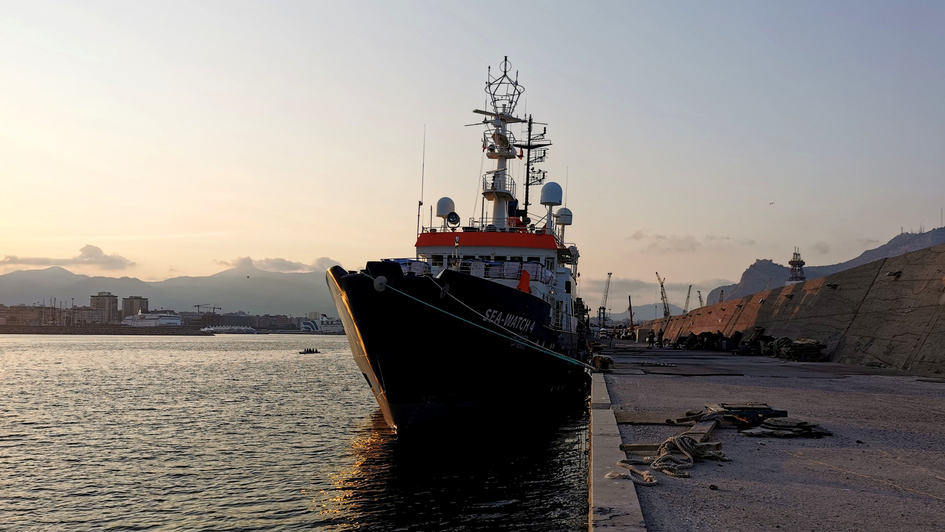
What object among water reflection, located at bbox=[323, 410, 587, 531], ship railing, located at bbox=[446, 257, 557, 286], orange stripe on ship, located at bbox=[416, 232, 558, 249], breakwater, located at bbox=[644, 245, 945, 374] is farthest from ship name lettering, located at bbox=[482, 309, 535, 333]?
breakwater, located at bbox=[644, 245, 945, 374]

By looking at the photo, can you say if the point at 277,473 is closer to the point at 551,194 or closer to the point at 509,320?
the point at 509,320

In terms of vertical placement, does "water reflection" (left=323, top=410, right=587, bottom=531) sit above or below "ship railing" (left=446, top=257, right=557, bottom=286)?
below

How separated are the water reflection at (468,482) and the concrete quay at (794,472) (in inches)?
65.8

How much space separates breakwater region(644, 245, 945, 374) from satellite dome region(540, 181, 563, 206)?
1634 centimetres

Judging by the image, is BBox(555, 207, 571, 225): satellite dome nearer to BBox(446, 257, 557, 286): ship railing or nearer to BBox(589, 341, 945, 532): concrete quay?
BBox(446, 257, 557, 286): ship railing

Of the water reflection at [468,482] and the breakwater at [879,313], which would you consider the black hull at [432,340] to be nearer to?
the water reflection at [468,482]

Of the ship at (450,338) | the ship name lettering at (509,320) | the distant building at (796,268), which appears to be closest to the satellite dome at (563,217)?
the ship at (450,338)

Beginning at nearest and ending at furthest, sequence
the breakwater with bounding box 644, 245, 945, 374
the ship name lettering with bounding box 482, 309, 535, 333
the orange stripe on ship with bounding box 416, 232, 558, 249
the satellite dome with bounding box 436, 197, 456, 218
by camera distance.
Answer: the ship name lettering with bounding box 482, 309, 535, 333 < the orange stripe on ship with bounding box 416, 232, 558, 249 < the breakwater with bounding box 644, 245, 945, 374 < the satellite dome with bounding box 436, 197, 456, 218

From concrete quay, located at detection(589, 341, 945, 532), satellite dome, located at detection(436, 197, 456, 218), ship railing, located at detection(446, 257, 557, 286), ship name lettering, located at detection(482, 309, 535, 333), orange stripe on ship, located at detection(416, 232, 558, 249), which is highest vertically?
satellite dome, located at detection(436, 197, 456, 218)

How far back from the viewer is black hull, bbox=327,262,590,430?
1716 centimetres

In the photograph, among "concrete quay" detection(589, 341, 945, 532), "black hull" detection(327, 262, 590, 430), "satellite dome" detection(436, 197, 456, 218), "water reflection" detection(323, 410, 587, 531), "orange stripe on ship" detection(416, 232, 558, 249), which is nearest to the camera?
"concrete quay" detection(589, 341, 945, 532)

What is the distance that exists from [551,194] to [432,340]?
52.5 feet

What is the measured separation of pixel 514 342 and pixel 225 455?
29.3 ft

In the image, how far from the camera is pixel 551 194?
31.5 meters
